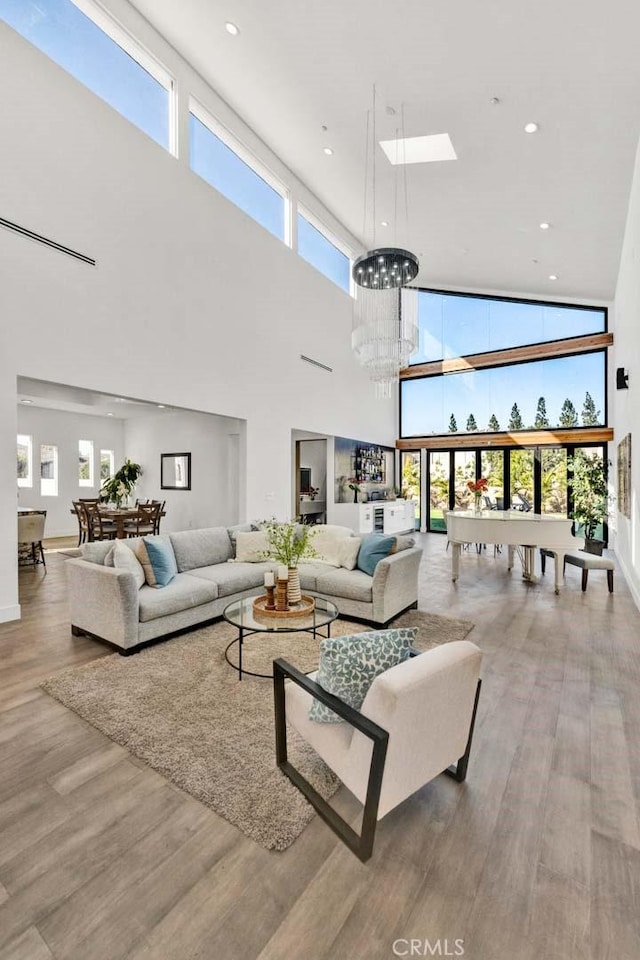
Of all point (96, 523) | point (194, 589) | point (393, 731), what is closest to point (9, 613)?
point (194, 589)

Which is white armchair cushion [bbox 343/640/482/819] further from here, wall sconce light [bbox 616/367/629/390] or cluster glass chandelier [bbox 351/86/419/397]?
wall sconce light [bbox 616/367/629/390]

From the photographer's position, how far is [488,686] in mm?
3016

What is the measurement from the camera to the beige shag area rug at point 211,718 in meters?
1.92

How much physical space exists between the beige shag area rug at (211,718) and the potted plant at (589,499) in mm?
5826

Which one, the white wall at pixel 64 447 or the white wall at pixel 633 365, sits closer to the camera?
the white wall at pixel 633 365

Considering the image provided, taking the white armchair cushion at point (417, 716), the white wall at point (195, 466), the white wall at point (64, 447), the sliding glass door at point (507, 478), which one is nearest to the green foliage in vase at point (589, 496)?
Result: the sliding glass door at point (507, 478)

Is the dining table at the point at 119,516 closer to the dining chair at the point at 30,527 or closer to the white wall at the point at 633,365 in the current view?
the dining chair at the point at 30,527

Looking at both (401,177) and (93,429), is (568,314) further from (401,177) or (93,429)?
(93,429)

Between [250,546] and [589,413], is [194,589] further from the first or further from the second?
[589,413]

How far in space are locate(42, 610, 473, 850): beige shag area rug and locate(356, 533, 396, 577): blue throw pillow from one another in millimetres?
874

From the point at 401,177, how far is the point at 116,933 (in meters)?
8.16

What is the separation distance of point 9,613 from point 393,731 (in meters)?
4.30

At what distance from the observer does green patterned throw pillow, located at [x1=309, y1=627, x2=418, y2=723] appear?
178 centimetres

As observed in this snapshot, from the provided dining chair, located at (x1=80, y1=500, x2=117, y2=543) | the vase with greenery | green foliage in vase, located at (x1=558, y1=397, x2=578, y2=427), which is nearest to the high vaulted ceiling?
green foliage in vase, located at (x1=558, y1=397, x2=578, y2=427)
